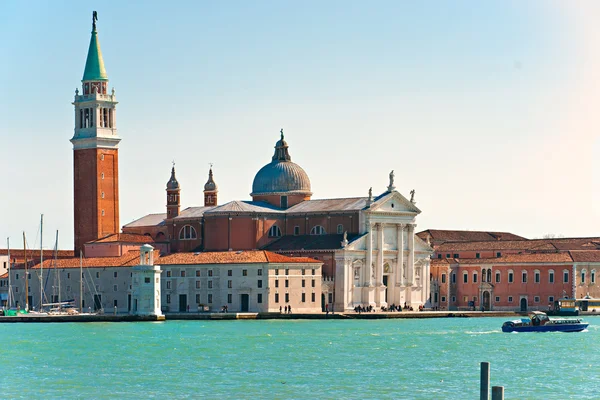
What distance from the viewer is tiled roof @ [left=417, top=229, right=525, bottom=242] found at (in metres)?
94.9

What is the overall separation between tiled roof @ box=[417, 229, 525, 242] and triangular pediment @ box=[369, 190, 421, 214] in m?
10.3

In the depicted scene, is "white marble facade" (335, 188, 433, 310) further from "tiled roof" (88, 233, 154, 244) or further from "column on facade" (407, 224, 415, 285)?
"tiled roof" (88, 233, 154, 244)

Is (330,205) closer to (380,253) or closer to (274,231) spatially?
(274,231)

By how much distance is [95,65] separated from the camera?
289ft

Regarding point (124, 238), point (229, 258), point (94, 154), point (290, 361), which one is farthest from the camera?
point (94, 154)

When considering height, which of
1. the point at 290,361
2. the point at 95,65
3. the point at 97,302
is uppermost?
the point at 95,65

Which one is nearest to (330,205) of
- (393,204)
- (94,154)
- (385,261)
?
(393,204)

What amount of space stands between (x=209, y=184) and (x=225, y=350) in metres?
42.0

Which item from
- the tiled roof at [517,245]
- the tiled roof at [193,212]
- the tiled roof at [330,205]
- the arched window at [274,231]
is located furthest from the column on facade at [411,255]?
the tiled roof at [193,212]

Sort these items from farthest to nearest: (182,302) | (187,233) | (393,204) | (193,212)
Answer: (193,212)
(187,233)
(393,204)
(182,302)

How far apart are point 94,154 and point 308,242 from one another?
45.8ft

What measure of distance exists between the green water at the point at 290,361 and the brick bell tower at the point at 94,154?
19110 mm

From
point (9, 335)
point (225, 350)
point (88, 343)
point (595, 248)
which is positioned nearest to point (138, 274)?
point (9, 335)

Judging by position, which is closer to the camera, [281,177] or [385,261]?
[385,261]
